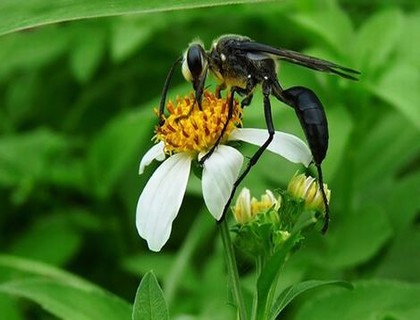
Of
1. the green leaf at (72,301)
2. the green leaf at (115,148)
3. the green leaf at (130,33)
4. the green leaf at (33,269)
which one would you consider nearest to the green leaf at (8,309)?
the green leaf at (33,269)

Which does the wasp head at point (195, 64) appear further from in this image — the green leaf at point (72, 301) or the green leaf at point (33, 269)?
the green leaf at point (33, 269)

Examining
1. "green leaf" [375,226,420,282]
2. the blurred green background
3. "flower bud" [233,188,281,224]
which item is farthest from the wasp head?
"green leaf" [375,226,420,282]

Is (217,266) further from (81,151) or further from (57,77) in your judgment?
(57,77)

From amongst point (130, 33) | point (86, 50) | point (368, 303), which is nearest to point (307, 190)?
point (368, 303)

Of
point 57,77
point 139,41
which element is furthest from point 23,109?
point 139,41

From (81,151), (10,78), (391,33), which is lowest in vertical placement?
(81,151)

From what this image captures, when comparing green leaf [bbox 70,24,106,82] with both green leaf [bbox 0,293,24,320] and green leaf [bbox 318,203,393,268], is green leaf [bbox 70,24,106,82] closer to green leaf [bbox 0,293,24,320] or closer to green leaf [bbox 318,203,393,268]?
green leaf [bbox 0,293,24,320]

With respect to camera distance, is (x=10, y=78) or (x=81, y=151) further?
(x=10, y=78)

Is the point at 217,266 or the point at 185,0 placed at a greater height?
the point at 185,0
